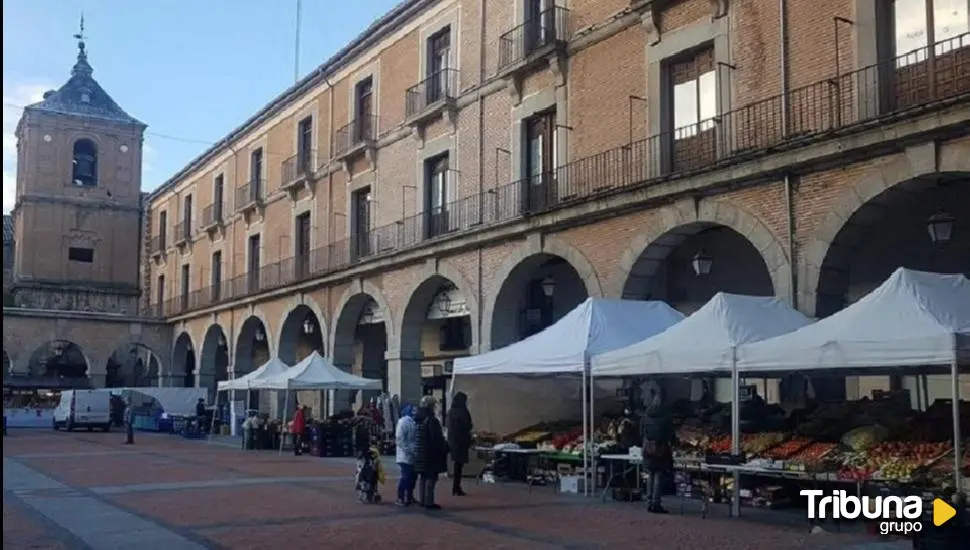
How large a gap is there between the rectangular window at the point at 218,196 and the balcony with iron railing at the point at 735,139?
51.1 feet

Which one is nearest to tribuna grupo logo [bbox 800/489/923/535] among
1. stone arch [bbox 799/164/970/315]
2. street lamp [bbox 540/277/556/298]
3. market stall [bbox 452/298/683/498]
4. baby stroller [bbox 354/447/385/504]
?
stone arch [bbox 799/164/970/315]

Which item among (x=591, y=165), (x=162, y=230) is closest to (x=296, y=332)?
(x=591, y=165)

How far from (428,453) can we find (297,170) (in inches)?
796

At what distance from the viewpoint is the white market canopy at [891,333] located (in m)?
9.84

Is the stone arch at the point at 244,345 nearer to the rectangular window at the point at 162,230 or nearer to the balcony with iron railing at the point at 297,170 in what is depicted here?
the balcony with iron railing at the point at 297,170

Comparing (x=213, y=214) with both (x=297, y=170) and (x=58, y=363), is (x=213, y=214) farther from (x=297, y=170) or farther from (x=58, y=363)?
(x=58, y=363)

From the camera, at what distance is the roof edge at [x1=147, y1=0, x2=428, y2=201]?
26391mm

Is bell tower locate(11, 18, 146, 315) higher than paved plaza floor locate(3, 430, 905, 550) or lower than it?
higher

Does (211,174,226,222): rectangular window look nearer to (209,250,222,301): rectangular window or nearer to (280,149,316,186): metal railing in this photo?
(209,250,222,301): rectangular window

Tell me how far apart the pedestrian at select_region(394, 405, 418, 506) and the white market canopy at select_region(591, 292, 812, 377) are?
107 inches

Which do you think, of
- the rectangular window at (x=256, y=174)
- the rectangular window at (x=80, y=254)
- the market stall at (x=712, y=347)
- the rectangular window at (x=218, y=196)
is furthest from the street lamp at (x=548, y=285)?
the rectangular window at (x=80, y=254)

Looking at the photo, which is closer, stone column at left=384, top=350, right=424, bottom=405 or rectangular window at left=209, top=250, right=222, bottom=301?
stone column at left=384, top=350, right=424, bottom=405

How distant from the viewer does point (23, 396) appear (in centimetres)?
4712

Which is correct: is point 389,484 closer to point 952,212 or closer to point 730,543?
point 730,543
